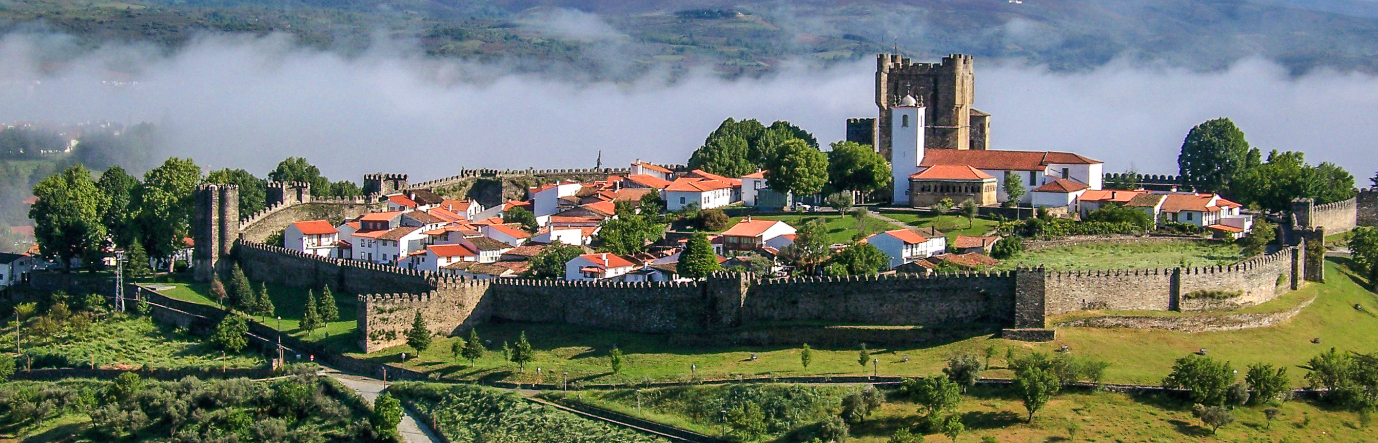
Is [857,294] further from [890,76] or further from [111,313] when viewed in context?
[890,76]

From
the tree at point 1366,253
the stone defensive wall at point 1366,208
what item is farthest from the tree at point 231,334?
the stone defensive wall at point 1366,208

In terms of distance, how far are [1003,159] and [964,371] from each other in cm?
4076

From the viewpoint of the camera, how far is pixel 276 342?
71.6 metres

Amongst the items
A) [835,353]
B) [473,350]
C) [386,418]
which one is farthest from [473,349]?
[835,353]

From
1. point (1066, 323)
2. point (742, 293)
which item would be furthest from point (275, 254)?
point (1066, 323)

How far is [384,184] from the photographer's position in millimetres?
107688

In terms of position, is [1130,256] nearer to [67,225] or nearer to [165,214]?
[165,214]

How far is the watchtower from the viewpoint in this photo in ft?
352

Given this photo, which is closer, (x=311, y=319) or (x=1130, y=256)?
(x=311, y=319)

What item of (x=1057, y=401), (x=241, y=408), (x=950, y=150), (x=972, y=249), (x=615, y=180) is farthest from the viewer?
(x=615, y=180)

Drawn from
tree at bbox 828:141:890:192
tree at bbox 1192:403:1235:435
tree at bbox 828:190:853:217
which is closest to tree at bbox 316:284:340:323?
tree at bbox 828:190:853:217

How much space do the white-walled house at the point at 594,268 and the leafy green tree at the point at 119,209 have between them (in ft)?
76.2

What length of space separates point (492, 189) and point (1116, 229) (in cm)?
4209

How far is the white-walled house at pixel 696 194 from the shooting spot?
96188 mm
